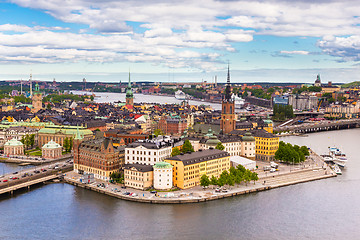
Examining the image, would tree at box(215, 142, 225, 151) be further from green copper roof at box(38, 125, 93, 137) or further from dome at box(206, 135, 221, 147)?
green copper roof at box(38, 125, 93, 137)

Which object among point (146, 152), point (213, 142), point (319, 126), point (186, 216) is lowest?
point (186, 216)

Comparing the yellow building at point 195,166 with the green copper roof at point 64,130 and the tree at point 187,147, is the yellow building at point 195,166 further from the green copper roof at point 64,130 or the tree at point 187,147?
the green copper roof at point 64,130

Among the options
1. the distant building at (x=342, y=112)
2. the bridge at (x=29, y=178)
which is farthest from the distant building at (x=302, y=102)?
the bridge at (x=29, y=178)

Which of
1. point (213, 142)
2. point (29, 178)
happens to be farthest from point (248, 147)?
point (29, 178)

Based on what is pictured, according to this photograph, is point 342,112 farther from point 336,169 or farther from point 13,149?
point 13,149

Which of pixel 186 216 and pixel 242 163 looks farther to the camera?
pixel 242 163
